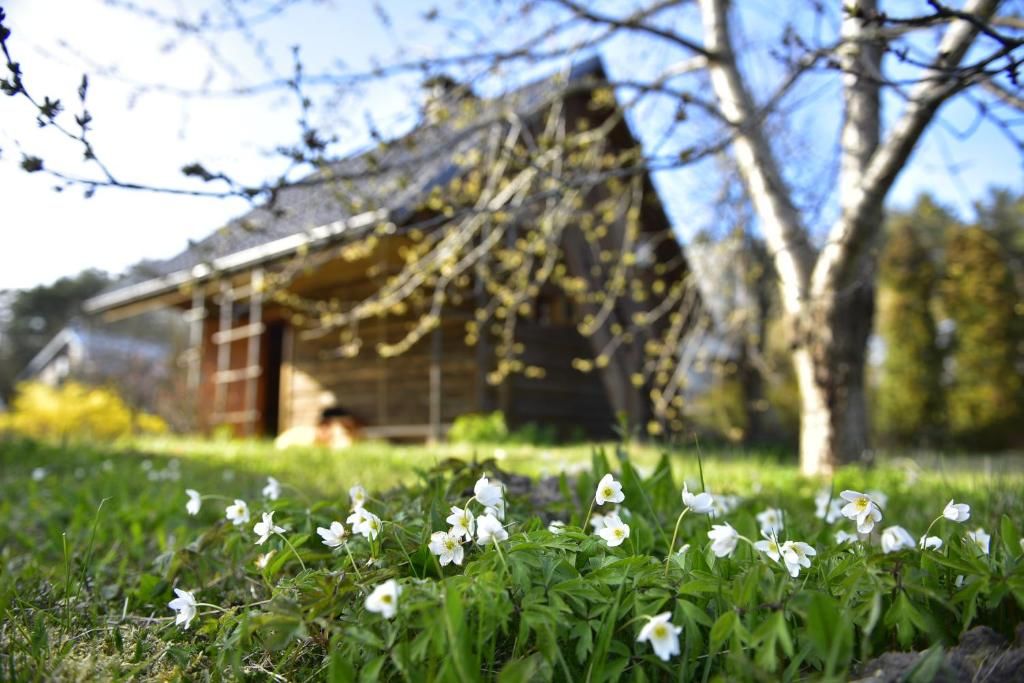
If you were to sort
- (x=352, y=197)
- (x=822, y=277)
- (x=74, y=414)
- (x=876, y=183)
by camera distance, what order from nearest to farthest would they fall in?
(x=876, y=183), (x=822, y=277), (x=352, y=197), (x=74, y=414)

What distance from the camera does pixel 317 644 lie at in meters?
1.50

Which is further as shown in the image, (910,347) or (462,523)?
(910,347)

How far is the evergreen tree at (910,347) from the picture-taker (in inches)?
642

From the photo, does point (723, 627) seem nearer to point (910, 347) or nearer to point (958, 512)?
point (958, 512)

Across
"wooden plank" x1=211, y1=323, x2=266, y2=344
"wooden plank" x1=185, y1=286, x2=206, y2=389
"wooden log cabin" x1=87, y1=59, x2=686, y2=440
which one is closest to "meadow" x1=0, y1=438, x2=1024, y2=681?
"wooden log cabin" x1=87, y1=59, x2=686, y2=440

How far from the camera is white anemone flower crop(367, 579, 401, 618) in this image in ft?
3.79

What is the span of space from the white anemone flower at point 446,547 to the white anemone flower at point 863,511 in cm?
71

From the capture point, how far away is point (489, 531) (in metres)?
1.35

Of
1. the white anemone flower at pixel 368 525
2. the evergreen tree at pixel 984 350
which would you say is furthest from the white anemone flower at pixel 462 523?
the evergreen tree at pixel 984 350

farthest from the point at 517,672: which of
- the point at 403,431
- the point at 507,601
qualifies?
the point at 403,431

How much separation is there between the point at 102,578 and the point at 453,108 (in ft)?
13.3

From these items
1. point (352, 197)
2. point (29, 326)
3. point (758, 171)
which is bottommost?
point (352, 197)

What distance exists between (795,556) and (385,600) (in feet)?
2.44

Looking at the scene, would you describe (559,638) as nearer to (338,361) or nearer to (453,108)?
(453,108)
